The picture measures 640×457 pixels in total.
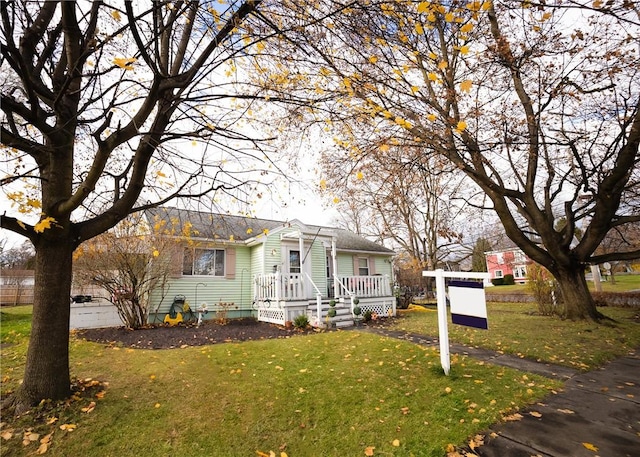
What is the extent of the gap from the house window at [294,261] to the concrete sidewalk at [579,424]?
1068 cm

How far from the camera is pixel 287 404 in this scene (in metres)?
3.94

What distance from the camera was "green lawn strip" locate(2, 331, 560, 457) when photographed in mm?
3039

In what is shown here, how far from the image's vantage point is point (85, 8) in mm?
4199

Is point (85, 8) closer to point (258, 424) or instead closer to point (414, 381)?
point (258, 424)

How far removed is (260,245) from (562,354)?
11.1 m

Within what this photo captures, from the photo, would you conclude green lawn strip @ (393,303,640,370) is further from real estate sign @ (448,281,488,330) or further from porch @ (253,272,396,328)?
real estate sign @ (448,281,488,330)

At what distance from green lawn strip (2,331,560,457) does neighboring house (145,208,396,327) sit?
209 inches

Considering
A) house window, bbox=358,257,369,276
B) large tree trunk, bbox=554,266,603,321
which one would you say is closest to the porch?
house window, bbox=358,257,369,276

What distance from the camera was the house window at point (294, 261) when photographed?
47.3 ft

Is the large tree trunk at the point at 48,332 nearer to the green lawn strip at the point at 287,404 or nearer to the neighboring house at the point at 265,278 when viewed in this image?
the green lawn strip at the point at 287,404

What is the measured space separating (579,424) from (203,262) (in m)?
12.8

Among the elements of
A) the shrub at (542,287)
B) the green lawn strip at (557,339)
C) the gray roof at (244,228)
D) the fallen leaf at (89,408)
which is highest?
the gray roof at (244,228)

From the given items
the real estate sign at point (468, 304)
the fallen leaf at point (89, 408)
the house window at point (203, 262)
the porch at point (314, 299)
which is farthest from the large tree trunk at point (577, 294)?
the house window at point (203, 262)

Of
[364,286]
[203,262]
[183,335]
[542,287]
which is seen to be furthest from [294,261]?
[542,287]
